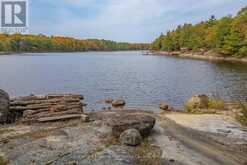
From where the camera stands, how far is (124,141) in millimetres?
13555

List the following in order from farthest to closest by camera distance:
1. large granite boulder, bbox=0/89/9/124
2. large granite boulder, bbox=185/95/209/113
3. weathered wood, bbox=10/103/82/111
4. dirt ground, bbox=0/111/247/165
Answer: large granite boulder, bbox=185/95/209/113, weathered wood, bbox=10/103/82/111, large granite boulder, bbox=0/89/9/124, dirt ground, bbox=0/111/247/165

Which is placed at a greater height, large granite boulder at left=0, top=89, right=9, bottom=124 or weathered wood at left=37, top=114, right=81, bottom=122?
large granite boulder at left=0, top=89, right=9, bottom=124

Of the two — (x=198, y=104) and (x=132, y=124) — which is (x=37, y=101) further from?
(x=198, y=104)

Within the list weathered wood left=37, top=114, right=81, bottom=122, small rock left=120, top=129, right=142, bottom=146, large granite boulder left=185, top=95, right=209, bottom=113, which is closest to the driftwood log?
weathered wood left=37, top=114, right=81, bottom=122

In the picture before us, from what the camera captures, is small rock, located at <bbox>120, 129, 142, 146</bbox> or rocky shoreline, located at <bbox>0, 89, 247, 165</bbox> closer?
rocky shoreline, located at <bbox>0, 89, 247, 165</bbox>

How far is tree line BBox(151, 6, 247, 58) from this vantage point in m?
80.7

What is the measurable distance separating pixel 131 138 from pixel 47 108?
8516 millimetres

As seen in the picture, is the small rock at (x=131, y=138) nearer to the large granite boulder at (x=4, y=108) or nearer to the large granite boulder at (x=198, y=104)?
the large granite boulder at (x=4, y=108)

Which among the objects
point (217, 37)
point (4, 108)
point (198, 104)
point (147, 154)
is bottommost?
point (147, 154)

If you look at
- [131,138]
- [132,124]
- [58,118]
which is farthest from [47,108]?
[131,138]

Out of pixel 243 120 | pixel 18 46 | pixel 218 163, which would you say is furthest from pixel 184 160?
pixel 18 46

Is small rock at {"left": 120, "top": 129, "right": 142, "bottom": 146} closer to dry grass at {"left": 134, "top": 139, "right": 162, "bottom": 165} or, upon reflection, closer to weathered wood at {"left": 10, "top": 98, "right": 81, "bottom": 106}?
dry grass at {"left": 134, "top": 139, "right": 162, "bottom": 165}

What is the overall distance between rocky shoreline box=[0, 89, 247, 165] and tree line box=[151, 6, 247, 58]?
216 feet

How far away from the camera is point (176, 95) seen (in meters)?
33.6
